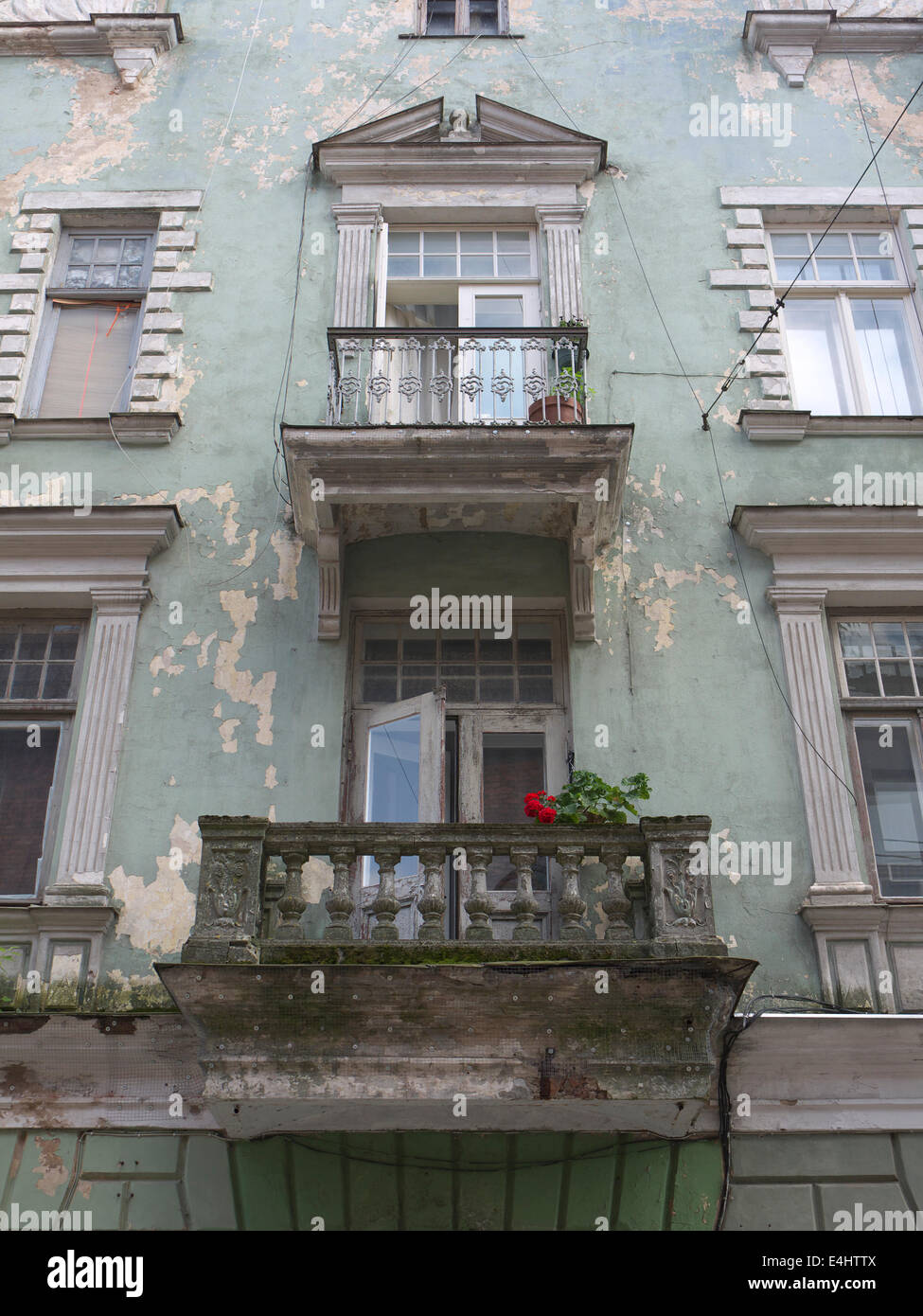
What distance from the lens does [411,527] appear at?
9055mm

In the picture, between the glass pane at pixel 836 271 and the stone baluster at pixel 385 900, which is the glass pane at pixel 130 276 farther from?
the stone baluster at pixel 385 900

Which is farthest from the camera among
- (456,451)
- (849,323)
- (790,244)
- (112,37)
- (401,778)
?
(112,37)

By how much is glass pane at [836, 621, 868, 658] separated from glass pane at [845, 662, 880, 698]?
7 cm

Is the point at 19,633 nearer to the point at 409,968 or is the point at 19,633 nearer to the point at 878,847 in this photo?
the point at 409,968

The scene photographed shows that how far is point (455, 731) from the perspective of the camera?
8.76m

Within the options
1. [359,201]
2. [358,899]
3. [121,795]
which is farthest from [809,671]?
[359,201]

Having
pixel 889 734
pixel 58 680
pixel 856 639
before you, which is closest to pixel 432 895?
pixel 58 680

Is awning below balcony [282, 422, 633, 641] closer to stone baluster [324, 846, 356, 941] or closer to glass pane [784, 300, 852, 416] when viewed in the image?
stone baluster [324, 846, 356, 941]

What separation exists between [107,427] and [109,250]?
2117mm

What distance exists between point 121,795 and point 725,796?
3903 mm

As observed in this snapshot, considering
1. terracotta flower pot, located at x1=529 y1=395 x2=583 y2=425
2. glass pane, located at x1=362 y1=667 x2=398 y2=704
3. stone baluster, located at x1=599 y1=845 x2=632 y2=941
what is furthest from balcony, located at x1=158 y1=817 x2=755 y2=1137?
terracotta flower pot, located at x1=529 y1=395 x2=583 y2=425

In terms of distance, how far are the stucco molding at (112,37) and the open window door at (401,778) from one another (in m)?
6.74

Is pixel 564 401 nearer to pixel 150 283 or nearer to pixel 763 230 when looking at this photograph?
pixel 763 230

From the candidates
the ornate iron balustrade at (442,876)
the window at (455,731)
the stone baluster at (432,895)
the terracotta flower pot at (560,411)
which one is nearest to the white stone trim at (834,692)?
the ornate iron balustrade at (442,876)
